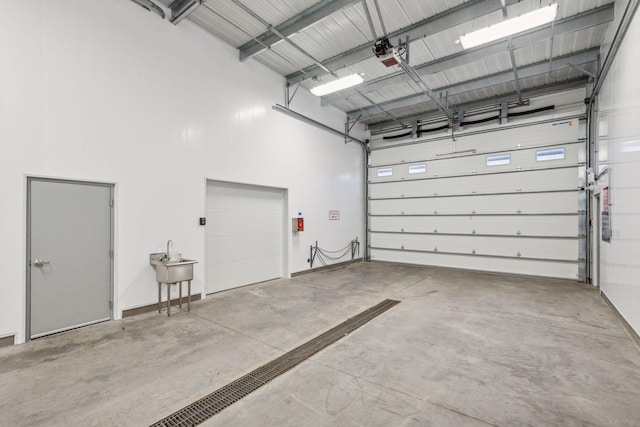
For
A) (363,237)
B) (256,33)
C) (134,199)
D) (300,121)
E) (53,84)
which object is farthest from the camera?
(363,237)

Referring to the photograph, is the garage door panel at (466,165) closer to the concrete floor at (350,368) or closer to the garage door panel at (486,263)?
the garage door panel at (486,263)

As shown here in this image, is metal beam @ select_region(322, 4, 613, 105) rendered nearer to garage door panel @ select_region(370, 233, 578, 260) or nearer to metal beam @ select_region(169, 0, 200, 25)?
metal beam @ select_region(169, 0, 200, 25)

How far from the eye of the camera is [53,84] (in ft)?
11.2

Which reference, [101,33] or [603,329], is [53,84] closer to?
[101,33]

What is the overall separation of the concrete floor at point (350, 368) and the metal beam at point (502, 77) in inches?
178

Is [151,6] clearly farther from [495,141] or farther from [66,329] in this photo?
[495,141]

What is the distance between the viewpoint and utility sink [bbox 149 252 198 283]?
4.00m

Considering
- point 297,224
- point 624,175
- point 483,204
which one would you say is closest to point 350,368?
point 624,175

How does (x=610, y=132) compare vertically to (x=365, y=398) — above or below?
above

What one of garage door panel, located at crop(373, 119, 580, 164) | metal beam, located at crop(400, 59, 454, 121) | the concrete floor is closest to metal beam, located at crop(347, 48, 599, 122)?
metal beam, located at crop(400, 59, 454, 121)

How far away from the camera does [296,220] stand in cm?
683

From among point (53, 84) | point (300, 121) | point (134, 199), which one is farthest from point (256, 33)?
point (134, 199)

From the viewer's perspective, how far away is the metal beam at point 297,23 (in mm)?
4242

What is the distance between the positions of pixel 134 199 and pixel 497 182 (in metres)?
7.76
